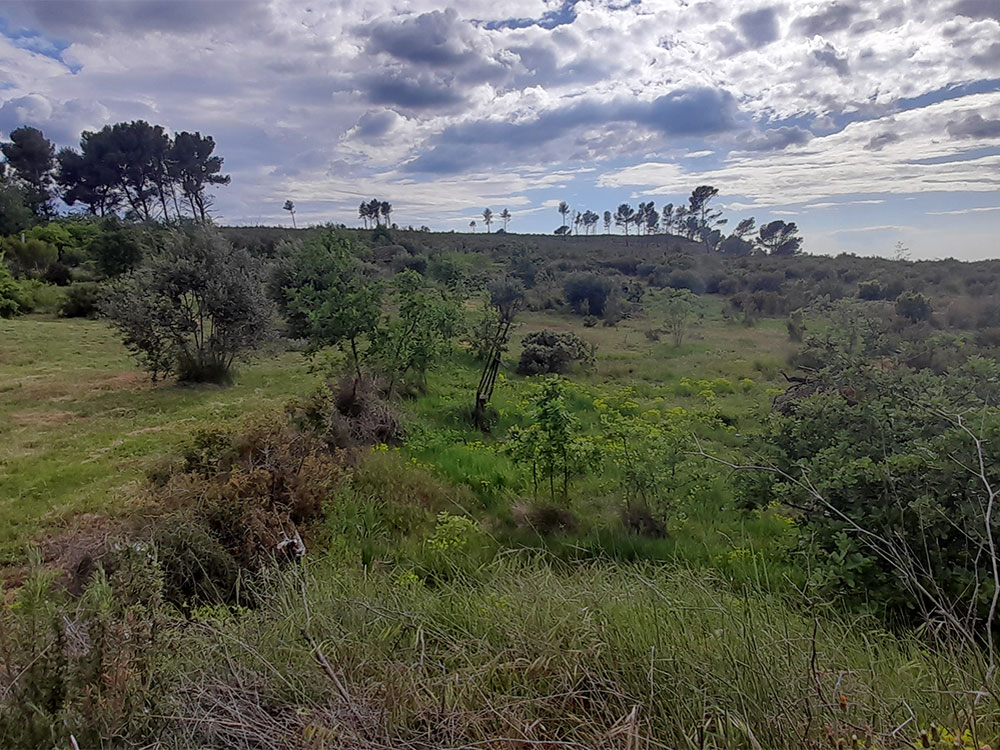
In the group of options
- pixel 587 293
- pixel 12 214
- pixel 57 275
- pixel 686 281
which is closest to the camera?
pixel 57 275

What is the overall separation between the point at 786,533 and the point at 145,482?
5998 mm

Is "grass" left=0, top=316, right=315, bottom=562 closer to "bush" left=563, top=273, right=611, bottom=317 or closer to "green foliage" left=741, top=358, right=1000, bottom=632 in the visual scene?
"green foliage" left=741, top=358, right=1000, bottom=632

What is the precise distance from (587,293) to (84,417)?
21.6 metres

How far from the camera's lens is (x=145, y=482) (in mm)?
5496

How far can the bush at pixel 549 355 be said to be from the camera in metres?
14.1

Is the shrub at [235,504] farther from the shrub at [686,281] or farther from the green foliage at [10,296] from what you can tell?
the shrub at [686,281]

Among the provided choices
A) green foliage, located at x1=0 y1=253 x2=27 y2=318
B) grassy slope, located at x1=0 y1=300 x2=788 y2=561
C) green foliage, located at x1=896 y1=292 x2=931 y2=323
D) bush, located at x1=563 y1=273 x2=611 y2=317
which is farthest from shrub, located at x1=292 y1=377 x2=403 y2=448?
green foliage, located at x1=896 y1=292 x2=931 y2=323

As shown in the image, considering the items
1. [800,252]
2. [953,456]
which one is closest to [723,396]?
[953,456]

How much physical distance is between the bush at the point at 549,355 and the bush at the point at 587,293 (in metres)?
10.9

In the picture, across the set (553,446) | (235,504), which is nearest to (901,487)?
(553,446)

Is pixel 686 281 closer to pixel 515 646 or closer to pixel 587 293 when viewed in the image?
pixel 587 293

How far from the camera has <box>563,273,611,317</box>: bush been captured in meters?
26.0

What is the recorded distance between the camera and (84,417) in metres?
8.31

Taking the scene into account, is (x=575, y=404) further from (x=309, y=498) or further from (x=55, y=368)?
(x=55, y=368)
